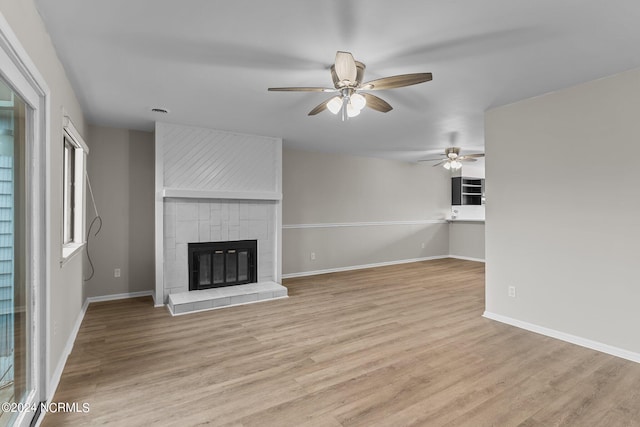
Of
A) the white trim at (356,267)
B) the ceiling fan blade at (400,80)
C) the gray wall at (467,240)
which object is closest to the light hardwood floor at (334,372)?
the white trim at (356,267)

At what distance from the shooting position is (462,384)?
2385mm

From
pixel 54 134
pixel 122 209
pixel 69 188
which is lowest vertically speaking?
pixel 122 209

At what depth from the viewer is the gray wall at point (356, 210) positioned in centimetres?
613

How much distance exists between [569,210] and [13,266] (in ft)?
13.7

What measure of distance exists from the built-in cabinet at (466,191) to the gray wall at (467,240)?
66cm

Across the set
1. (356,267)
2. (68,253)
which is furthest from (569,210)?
(68,253)

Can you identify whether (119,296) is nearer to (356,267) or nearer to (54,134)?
(54,134)

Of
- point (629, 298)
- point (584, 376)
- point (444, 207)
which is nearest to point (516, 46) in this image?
point (629, 298)

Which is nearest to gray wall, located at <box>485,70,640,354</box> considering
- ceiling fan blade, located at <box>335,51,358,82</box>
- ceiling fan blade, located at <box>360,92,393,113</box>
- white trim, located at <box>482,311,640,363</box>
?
white trim, located at <box>482,311,640,363</box>

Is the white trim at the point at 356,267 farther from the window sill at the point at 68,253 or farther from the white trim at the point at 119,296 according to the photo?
the window sill at the point at 68,253

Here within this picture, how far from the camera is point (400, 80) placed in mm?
2266

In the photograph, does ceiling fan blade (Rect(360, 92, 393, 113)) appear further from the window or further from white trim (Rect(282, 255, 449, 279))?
white trim (Rect(282, 255, 449, 279))

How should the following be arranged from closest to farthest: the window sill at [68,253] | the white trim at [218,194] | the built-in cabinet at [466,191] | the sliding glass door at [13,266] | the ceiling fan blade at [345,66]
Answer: the sliding glass door at [13,266] → the ceiling fan blade at [345,66] → the window sill at [68,253] → the white trim at [218,194] → the built-in cabinet at [466,191]

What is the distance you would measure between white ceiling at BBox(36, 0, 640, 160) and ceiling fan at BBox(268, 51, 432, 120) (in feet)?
0.45
